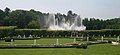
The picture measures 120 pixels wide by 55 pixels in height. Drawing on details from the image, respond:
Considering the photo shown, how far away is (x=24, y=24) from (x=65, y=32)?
78.3ft

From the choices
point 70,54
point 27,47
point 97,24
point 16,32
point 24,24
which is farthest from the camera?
point 97,24

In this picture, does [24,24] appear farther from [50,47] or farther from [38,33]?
[50,47]

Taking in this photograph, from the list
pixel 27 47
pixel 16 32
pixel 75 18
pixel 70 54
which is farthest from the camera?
pixel 75 18

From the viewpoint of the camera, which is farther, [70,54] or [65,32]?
[65,32]

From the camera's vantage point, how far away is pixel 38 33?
4225 cm

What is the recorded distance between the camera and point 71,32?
1678 inches

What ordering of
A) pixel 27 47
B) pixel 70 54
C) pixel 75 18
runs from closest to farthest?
1. pixel 70 54
2. pixel 27 47
3. pixel 75 18

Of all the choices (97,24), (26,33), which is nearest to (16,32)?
(26,33)

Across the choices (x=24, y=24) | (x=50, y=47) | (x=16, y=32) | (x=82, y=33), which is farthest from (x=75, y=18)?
(x=50, y=47)

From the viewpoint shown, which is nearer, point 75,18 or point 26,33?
point 26,33

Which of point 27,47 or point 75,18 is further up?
point 75,18

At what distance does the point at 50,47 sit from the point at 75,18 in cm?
4030

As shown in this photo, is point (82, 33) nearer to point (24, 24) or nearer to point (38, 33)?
point (38, 33)

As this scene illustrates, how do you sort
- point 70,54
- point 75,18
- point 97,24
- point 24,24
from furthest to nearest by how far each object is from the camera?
point 97,24, point 24,24, point 75,18, point 70,54
